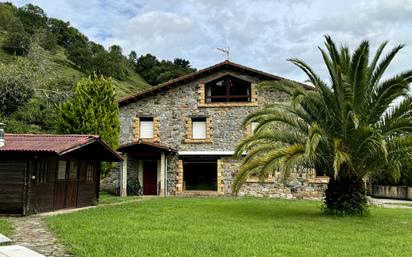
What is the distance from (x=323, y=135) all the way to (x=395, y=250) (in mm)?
5797

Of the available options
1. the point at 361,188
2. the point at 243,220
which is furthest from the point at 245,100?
the point at 243,220

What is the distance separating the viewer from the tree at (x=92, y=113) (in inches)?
908

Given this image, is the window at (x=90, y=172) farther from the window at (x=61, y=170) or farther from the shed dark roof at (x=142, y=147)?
the shed dark roof at (x=142, y=147)

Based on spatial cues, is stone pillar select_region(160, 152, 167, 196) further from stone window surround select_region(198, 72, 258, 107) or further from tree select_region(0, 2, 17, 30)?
tree select_region(0, 2, 17, 30)

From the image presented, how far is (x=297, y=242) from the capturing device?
30.8 ft

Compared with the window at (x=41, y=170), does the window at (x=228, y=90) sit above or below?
above

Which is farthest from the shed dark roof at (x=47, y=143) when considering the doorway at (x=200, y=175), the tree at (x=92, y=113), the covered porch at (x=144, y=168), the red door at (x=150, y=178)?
the doorway at (x=200, y=175)

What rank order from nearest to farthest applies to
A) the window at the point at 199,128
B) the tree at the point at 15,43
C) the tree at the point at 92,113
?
the tree at the point at 92,113, the window at the point at 199,128, the tree at the point at 15,43

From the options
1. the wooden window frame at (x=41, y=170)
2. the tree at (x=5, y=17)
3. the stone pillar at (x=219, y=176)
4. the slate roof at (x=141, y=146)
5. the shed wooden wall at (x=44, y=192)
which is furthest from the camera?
the tree at (x=5, y=17)

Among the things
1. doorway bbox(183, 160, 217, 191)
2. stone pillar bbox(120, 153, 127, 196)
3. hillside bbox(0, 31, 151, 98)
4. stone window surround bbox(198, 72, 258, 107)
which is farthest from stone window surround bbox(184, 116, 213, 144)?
hillside bbox(0, 31, 151, 98)

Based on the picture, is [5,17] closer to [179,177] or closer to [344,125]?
[179,177]

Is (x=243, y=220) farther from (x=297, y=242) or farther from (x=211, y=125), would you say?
(x=211, y=125)

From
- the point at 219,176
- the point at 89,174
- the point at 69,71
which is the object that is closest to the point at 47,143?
the point at 89,174

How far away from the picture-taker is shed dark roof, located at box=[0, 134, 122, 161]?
44.1ft
